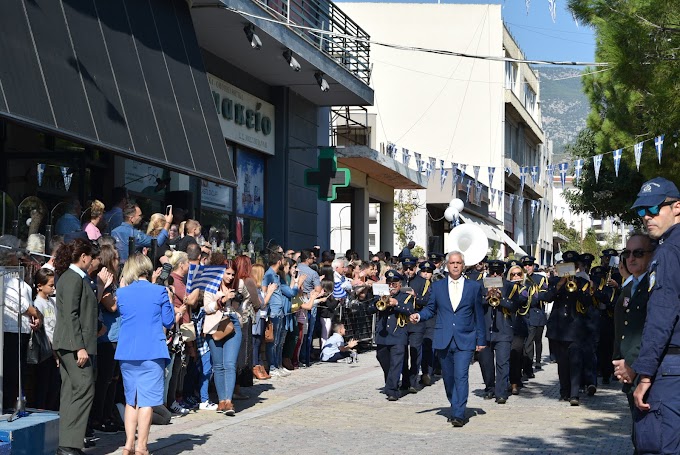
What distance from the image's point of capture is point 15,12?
39.7ft

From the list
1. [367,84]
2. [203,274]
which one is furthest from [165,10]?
[367,84]

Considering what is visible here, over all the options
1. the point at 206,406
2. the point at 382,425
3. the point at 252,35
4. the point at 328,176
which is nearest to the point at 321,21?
the point at 328,176

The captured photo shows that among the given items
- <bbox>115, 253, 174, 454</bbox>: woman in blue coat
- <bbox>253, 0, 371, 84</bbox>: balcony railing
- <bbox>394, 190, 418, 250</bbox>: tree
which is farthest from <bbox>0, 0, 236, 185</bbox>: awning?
<bbox>394, 190, 418, 250</bbox>: tree

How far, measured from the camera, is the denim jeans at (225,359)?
40.1ft

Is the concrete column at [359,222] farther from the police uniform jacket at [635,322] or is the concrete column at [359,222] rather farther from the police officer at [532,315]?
the police uniform jacket at [635,322]

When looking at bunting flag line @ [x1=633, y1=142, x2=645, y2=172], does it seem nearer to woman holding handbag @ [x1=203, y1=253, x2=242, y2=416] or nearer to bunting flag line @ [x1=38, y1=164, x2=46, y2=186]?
woman holding handbag @ [x1=203, y1=253, x2=242, y2=416]

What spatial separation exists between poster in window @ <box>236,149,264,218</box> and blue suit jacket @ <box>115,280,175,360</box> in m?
13.9

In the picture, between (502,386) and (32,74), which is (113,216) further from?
(502,386)

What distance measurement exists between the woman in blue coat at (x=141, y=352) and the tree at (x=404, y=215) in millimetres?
36436

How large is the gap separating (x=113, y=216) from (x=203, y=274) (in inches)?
92.3

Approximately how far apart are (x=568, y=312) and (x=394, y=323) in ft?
7.81

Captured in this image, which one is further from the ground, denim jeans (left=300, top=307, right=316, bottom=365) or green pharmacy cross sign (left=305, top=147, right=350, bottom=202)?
green pharmacy cross sign (left=305, top=147, right=350, bottom=202)

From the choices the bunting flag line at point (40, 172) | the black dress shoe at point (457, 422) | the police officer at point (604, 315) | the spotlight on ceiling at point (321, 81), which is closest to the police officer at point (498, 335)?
the police officer at point (604, 315)

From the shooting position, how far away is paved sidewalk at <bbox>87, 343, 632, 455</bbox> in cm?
1030
